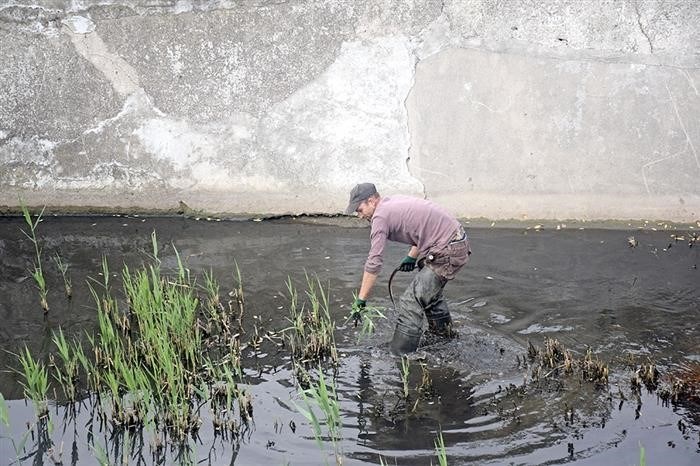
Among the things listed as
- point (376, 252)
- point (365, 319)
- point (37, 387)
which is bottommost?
point (37, 387)

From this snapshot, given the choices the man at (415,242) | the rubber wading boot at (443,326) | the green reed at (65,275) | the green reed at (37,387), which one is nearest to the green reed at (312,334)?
the man at (415,242)

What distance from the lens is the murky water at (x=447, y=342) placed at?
211 inches

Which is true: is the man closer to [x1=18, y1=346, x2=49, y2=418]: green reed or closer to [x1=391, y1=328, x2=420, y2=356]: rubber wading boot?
[x1=391, y1=328, x2=420, y2=356]: rubber wading boot

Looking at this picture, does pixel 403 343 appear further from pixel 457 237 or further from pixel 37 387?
pixel 37 387

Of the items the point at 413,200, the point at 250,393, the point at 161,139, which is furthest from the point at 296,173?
the point at 250,393

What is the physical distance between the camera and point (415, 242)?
21.6 feet

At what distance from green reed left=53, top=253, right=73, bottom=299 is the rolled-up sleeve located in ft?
8.79

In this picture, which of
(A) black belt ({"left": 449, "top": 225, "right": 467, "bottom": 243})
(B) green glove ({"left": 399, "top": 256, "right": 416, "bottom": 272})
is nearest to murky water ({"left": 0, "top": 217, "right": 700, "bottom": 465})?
(B) green glove ({"left": 399, "top": 256, "right": 416, "bottom": 272})

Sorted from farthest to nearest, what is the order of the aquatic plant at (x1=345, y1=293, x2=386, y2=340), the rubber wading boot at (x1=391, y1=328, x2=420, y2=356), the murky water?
the rubber wading boot at (x1=391, y1=328, x2=420, y2=356) → the aquatic plant at (x1=345, y1=293, x2=386, y2=340) → the murky water

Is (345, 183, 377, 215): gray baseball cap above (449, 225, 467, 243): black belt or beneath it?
above

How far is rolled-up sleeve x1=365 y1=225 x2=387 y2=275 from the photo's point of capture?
246 inches

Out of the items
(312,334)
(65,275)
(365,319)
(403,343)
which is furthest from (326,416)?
(65,275)

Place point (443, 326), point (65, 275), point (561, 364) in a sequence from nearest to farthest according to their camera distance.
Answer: point (561, 364) < point (443, 326) < point (65, 275)

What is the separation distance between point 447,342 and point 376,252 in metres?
1.03
